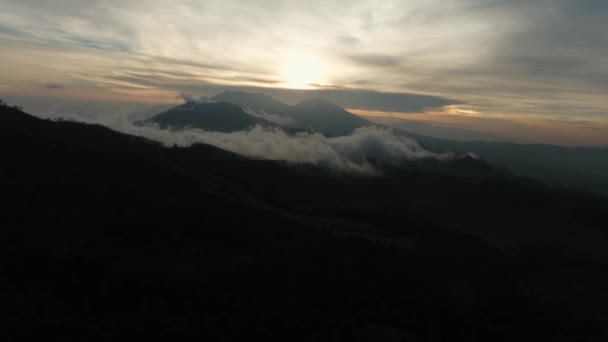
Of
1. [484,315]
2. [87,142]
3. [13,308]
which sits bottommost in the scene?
[484,315]

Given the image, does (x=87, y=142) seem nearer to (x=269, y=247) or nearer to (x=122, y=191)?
(x=122, y=191)

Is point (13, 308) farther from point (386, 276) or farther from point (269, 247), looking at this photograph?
point (386, 276)

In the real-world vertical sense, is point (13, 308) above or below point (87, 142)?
below

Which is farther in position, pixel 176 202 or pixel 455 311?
pixel 176 202

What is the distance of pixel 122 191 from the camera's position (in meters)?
136

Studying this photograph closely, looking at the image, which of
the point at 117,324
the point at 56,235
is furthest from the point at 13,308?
the point at 56,235

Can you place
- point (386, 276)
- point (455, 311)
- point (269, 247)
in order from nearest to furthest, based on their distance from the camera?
point (455, 311)
point (386, 276)
point (269, 247)

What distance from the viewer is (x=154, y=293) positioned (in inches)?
2795

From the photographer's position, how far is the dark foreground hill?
63.6 metres

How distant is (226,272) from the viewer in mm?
85188

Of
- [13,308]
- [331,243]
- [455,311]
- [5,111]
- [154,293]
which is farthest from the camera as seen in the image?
[5,111]

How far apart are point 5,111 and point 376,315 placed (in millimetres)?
202843

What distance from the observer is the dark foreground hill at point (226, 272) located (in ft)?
209

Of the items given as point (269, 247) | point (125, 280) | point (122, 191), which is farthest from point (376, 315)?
point (122, 191)
